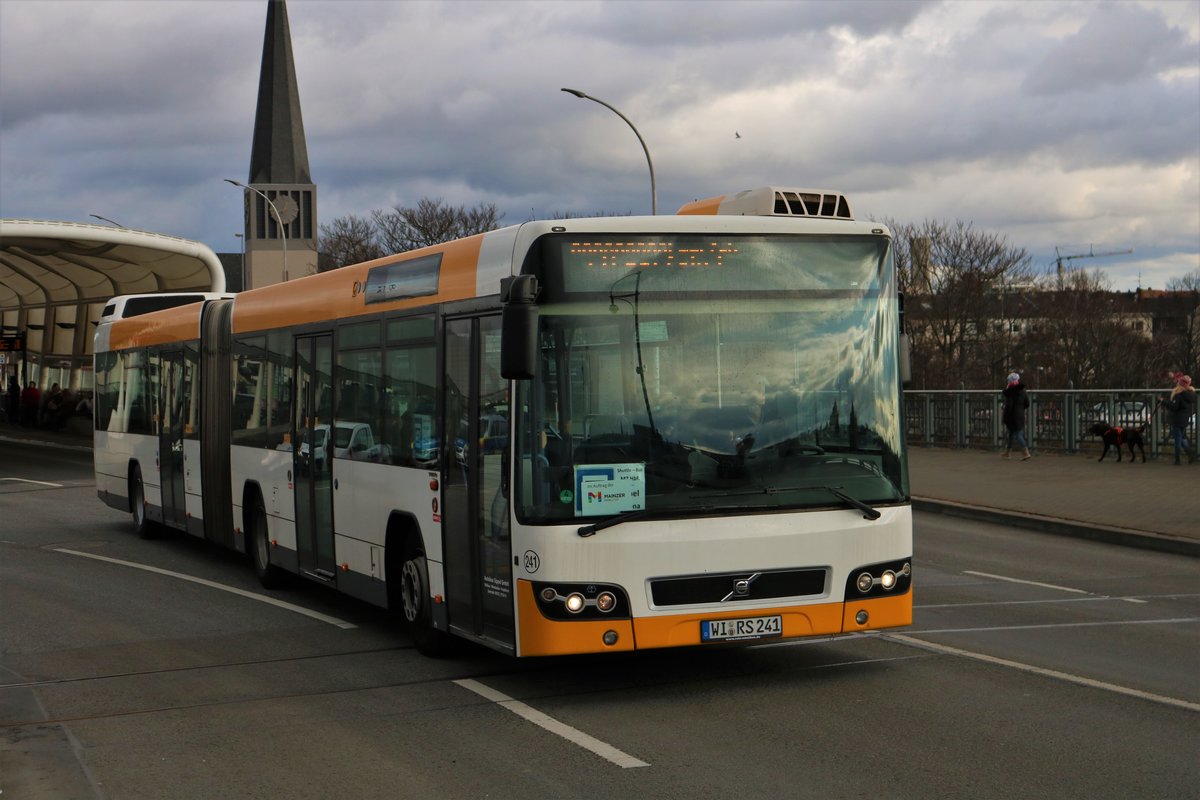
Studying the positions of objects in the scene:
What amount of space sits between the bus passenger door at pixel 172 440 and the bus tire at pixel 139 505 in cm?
103

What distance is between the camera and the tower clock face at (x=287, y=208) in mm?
114500

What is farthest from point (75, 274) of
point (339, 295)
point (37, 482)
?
point (339, 295)

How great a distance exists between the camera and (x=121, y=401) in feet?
62.6

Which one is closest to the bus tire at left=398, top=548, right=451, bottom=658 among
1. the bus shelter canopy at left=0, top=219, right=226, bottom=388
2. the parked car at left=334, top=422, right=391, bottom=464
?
the parked car at left=334, top=422, right=391, bottom=464

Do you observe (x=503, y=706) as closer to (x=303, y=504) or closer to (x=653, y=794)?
(x=653, y=794)

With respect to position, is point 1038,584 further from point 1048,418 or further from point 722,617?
point 1048,418

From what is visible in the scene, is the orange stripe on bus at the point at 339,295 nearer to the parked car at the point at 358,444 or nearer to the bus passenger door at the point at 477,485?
the bus passenger door at the point at 477,485

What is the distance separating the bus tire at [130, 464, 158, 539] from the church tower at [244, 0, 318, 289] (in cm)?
9423

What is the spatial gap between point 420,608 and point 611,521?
88.5 inches

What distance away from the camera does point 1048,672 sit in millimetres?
8797

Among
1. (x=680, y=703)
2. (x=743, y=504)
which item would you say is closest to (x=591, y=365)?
(x=743, y=504)

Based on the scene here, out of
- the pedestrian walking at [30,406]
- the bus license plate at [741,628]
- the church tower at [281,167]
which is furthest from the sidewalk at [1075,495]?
the church tower at [281,167]

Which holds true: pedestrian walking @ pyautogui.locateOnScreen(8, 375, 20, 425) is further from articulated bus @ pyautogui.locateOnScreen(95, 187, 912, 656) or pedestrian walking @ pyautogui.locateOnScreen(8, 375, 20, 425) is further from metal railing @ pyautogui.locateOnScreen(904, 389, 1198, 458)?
articulated bus @ pyautogui.locateOnScreen(95, 187, 912, 656)

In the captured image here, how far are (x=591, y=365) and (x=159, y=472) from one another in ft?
34.8
